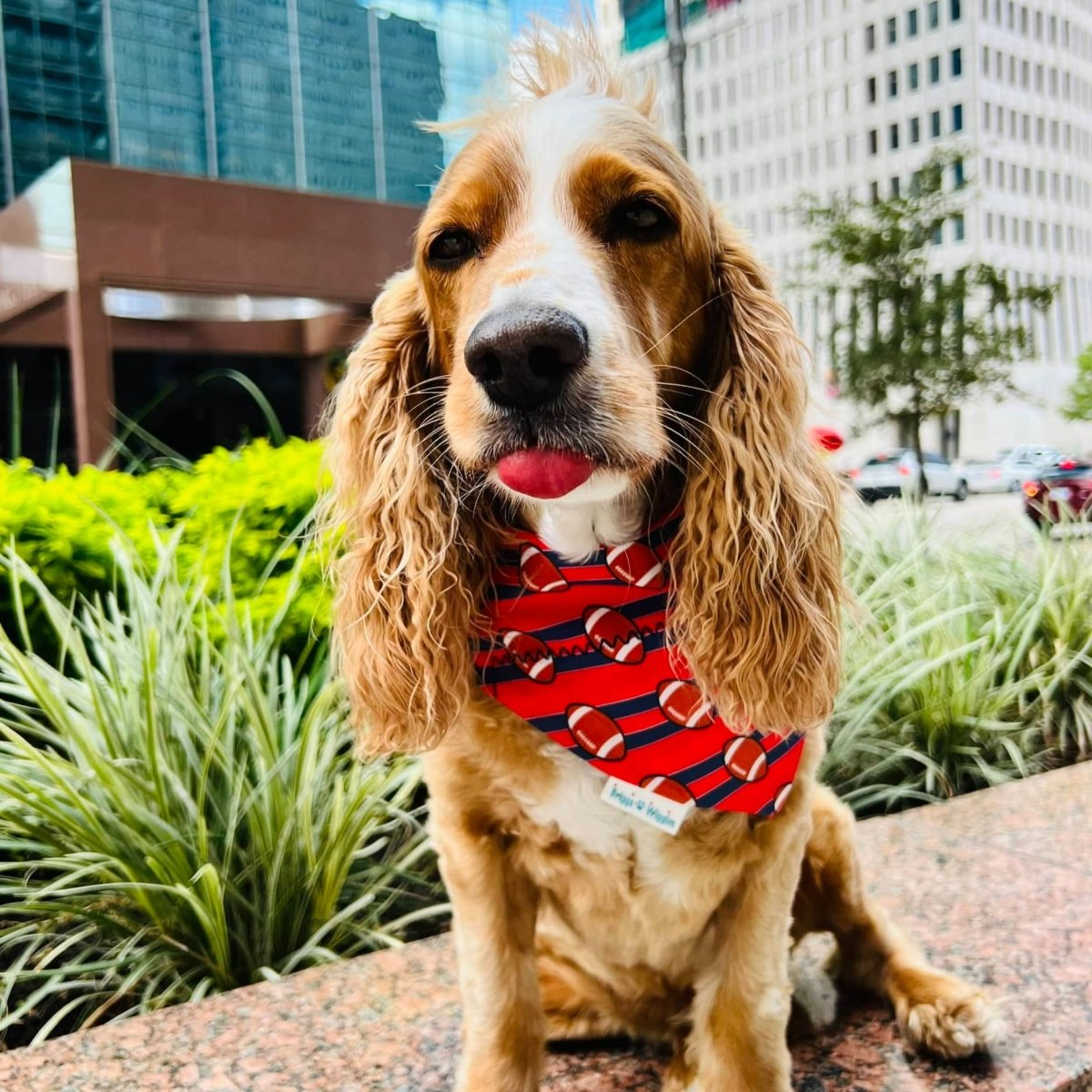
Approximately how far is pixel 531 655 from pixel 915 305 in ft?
49.1

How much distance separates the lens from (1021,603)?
459 cm

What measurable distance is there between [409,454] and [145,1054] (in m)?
1.32

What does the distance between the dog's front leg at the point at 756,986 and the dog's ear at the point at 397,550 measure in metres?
0.59

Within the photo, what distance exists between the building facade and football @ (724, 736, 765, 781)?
23.1 ft

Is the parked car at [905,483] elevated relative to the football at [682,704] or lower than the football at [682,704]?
elevated

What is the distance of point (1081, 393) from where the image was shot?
327 inches

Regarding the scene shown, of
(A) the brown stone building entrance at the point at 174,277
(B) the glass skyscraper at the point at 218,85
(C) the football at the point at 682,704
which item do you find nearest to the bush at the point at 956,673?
(C) the football at the point at 682,704

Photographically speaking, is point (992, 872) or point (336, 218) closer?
point (992, 872)

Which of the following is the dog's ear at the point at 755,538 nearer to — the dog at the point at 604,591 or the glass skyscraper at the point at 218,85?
the dog at the point at 604,591

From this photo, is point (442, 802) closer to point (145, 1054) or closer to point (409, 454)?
point (409, 454)

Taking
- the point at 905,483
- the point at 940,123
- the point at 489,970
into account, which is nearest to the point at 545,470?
the point at 489,970

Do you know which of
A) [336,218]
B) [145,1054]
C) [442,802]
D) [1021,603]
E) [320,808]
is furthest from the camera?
[336,218]

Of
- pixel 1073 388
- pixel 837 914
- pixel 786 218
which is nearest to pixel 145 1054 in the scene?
pixel 837 914

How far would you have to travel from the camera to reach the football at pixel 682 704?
1754 mm
